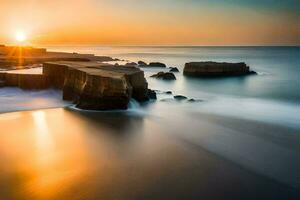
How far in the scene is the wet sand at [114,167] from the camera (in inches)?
325

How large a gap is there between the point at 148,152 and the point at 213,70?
41.7m

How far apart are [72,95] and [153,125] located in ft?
23.6

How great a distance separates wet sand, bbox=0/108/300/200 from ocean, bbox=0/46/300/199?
2 cm

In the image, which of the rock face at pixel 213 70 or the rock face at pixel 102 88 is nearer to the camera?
the rock face at pixel 102 88

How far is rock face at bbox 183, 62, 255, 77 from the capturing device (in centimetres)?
5141

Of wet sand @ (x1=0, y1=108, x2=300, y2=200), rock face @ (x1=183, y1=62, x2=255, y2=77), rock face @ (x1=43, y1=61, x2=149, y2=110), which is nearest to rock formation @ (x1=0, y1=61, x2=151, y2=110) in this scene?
rock face @ (x1=43, y1=61, x2=149, y2=110)

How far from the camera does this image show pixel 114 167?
10.0 m

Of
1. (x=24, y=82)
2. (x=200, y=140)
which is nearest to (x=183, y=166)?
(x=200, y=140)

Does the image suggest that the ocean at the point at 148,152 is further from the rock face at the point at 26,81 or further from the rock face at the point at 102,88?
the rock face at the point at 26,81

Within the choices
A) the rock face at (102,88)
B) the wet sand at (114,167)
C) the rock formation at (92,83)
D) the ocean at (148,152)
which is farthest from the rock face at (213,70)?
the wet sand at (114,167)

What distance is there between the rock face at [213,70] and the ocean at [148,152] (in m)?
31.1

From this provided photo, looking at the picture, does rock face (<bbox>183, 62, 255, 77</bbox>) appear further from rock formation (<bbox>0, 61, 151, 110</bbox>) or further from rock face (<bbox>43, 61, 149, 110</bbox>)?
Result: rock face (<bbox>43, 61, 149, 110</bbox>)

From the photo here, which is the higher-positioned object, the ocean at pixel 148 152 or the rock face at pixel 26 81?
the rock face at pixel 26 81

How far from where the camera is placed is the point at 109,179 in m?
9.05
